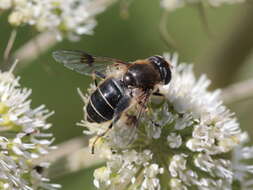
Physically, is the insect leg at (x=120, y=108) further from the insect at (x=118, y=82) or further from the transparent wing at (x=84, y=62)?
the transparent wing at (x=84, y=62)

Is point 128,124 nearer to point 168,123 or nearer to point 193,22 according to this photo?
point 168,123

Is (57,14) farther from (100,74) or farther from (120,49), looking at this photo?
(120,49)

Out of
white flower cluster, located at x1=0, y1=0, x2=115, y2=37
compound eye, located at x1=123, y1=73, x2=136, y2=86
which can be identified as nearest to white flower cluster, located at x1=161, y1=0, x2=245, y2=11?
white flower cluster, located at x1=0, y1=0, x2=115, y2=37

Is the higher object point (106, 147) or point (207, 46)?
point (207, 46)

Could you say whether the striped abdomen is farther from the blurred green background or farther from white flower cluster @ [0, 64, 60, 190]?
the blurred green background

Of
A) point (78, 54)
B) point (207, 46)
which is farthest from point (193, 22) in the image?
point (78, 54)
